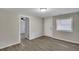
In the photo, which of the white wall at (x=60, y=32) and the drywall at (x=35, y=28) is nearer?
the white wall at (x=60, y=32)

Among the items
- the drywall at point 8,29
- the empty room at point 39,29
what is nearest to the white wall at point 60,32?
the empty room at point 39,29

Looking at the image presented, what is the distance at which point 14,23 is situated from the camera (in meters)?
1.30

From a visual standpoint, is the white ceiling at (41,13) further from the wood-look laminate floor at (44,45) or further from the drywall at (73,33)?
the wood-look laminate floor at (44,45)

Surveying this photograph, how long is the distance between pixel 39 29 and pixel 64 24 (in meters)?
0.44

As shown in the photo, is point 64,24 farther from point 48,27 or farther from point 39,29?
point 39,29

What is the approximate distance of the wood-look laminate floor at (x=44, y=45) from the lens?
50.3 inches

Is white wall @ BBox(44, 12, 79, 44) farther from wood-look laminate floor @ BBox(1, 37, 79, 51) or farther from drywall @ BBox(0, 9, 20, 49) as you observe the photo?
Answer: drywall @ BBox(0, 9, 20, 49)

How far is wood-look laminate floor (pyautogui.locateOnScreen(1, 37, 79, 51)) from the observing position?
4.19 ft

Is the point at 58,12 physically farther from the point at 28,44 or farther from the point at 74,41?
the point at 28,44

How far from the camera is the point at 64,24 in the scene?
1.31 m

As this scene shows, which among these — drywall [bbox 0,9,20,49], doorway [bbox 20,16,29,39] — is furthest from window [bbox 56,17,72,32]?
drywall [bbox 0,9,20,49]

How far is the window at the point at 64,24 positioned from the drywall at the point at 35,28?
0.98 ft

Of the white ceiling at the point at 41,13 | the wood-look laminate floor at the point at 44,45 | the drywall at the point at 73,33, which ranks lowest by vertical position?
the wood-look laminate floor at the point at 44,45

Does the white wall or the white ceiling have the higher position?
the white ceiling
